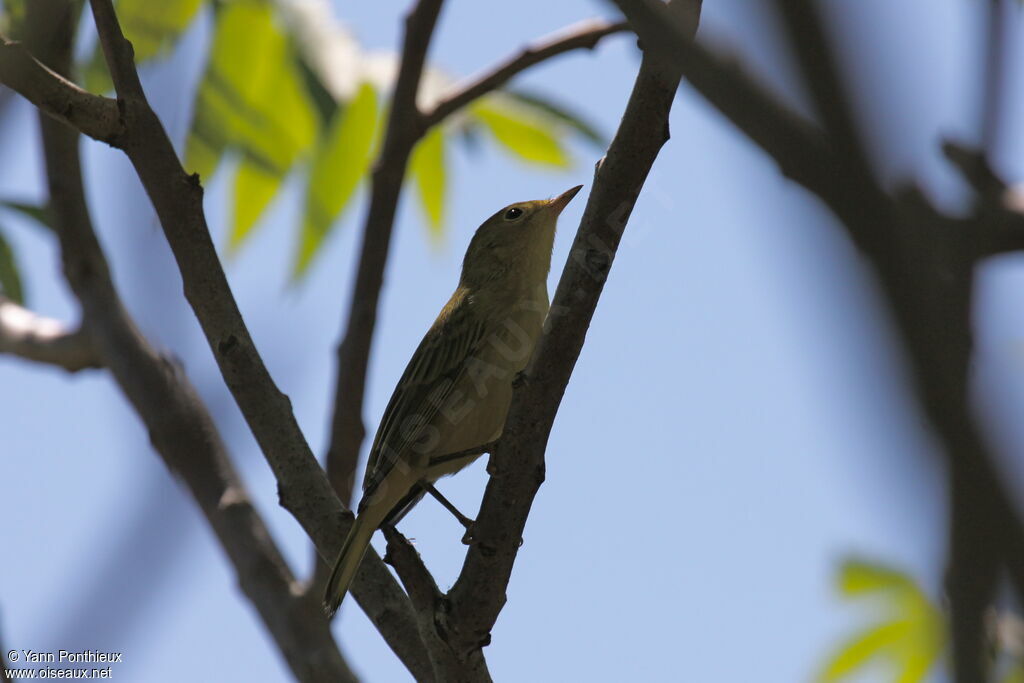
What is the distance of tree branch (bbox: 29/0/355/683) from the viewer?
4587 mm

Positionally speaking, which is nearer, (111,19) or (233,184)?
(111,19)

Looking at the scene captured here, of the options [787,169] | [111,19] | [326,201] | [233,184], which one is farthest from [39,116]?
[787,169]

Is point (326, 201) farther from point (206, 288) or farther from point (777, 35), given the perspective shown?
point (777, 35)

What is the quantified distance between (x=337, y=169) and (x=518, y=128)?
1.19 metres

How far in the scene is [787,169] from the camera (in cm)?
106

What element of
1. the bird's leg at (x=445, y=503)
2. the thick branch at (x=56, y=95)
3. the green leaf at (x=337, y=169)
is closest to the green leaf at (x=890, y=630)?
the bird's leg at (x=445, y=503)

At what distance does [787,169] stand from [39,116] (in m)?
5.48

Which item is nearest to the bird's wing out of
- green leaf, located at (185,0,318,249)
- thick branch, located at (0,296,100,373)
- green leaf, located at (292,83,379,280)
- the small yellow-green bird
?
the small yellow-green bird

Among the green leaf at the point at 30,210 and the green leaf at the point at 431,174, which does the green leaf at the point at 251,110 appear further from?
the green leaf at the point at 30,210

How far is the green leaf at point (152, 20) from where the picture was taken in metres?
4.98

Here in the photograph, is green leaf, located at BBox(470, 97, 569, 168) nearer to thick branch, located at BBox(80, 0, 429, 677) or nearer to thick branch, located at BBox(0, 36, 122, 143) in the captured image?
thick branch, located at BBox(80, 0, 429, 677)

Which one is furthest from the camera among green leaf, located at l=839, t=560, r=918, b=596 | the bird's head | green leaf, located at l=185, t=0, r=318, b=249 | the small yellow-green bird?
the bird's head

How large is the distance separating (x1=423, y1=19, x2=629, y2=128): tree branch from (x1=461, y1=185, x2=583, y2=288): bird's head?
0.73 m

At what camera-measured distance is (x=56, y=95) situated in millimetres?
3789
